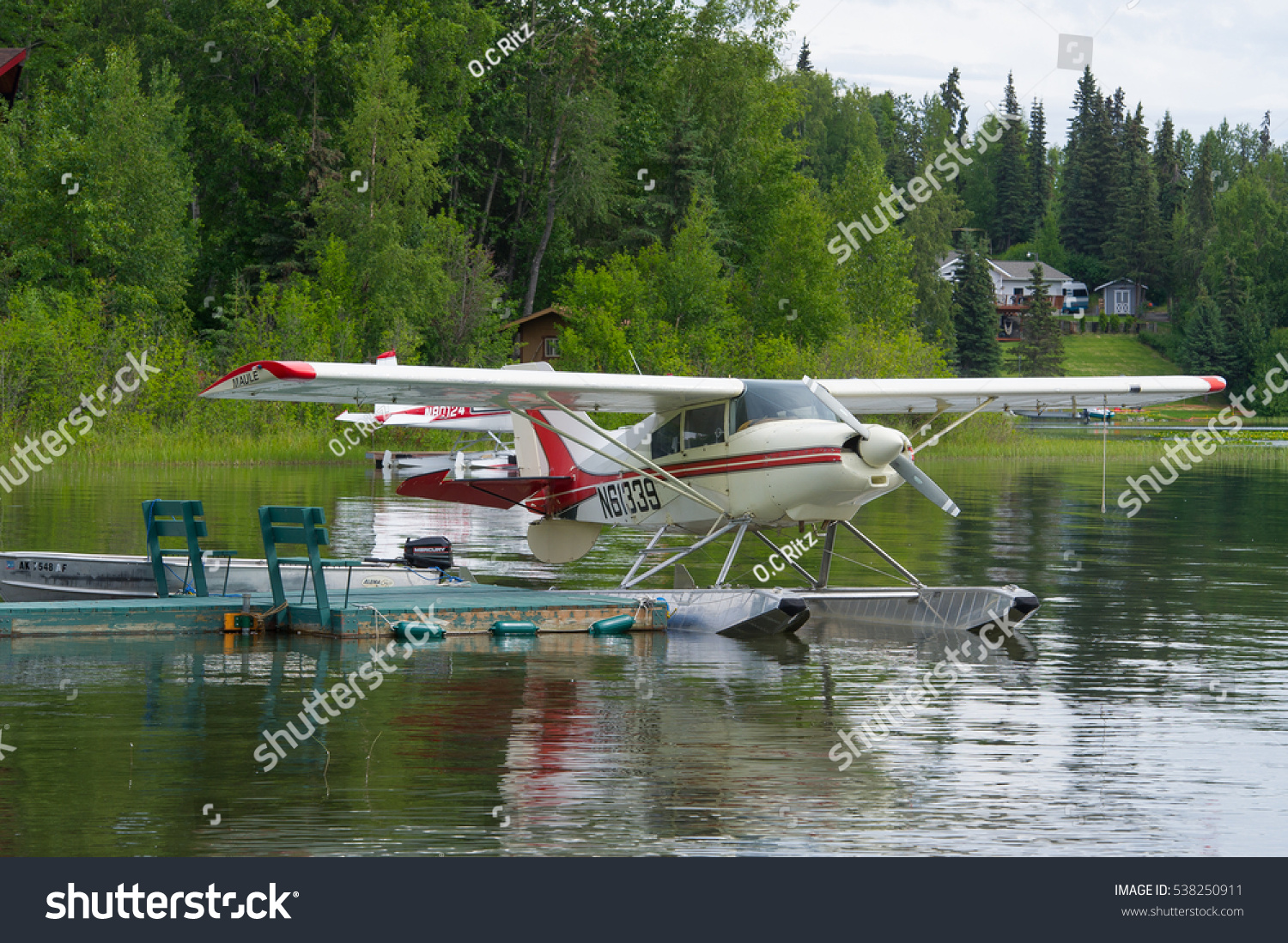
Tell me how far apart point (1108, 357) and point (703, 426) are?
10612cm

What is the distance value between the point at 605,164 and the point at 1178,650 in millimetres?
54008

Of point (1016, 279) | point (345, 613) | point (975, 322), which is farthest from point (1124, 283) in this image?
point (345, 613)

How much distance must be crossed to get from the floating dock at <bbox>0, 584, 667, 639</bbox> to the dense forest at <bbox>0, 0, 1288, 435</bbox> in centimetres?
2619

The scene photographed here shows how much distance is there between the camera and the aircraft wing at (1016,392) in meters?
14.6

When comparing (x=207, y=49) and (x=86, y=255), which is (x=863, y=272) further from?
(x=86, y=255)

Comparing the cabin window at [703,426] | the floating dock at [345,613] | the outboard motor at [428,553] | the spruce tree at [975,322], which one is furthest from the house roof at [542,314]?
the floating dock at [345,613]

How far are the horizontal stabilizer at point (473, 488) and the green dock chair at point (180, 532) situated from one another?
2.07 meters

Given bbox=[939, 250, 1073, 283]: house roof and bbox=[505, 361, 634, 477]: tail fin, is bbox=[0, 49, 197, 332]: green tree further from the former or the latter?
bbox=[939, 250, 1073, 283]: house roof

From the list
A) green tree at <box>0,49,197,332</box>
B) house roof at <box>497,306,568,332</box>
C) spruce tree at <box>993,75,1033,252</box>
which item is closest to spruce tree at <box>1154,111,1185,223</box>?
spruce tree at <box>993,75,1033,252</box>

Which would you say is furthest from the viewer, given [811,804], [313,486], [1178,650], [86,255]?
[86,255]

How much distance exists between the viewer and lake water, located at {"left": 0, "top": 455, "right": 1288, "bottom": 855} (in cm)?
593

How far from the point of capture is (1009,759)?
24.5 ft

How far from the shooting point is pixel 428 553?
14422 mm
